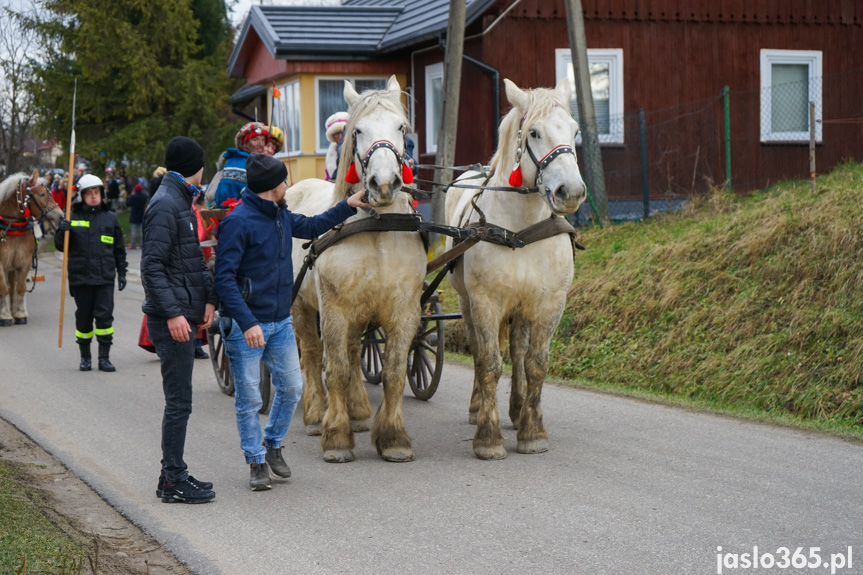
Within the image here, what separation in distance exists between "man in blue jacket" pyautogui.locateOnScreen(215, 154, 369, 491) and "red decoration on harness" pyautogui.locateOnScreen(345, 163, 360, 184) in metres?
0.63

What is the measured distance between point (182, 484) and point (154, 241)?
56.2 inches

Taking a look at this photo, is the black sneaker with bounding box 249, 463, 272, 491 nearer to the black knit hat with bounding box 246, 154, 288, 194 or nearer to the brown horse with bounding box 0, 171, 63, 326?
the black knit hat with bounding box 246, 154, 288, 194

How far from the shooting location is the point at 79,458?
689 cm

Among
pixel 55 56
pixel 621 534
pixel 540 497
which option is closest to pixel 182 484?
pixel 540 497

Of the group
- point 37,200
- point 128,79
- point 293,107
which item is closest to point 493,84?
point 293,107

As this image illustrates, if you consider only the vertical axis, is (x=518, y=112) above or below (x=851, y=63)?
below

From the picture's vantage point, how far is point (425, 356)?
873 cm

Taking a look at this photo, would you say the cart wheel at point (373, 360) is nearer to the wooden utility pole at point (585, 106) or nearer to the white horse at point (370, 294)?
the white horse at point (370, 294)

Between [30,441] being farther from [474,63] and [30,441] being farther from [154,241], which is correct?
[474,63]

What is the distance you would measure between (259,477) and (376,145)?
6.97 feet

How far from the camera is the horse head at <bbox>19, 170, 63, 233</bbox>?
1499 centimetres

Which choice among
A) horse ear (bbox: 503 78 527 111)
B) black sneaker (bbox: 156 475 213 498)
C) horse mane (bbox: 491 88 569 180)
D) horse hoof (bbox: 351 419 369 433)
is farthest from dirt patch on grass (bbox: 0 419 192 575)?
horse ear (bbox: 503 78 527 111)

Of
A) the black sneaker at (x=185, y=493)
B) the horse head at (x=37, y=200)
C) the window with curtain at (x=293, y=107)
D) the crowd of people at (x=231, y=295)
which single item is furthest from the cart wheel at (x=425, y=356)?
the window with curtain at (x=293, y=107)

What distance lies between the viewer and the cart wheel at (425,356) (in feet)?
27.9
